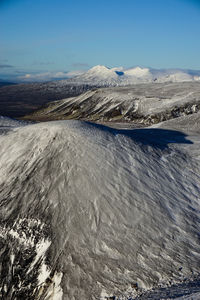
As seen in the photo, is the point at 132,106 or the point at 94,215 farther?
the point at 132,106

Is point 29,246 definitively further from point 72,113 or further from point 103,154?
point 72,113

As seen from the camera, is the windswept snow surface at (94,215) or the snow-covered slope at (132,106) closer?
the windswept snow surface at (94,215)

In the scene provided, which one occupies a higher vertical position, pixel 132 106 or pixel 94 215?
pixel 94 215

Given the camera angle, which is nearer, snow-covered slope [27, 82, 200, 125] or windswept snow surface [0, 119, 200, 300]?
windswept snow surface [0, 119, 200, 300]
